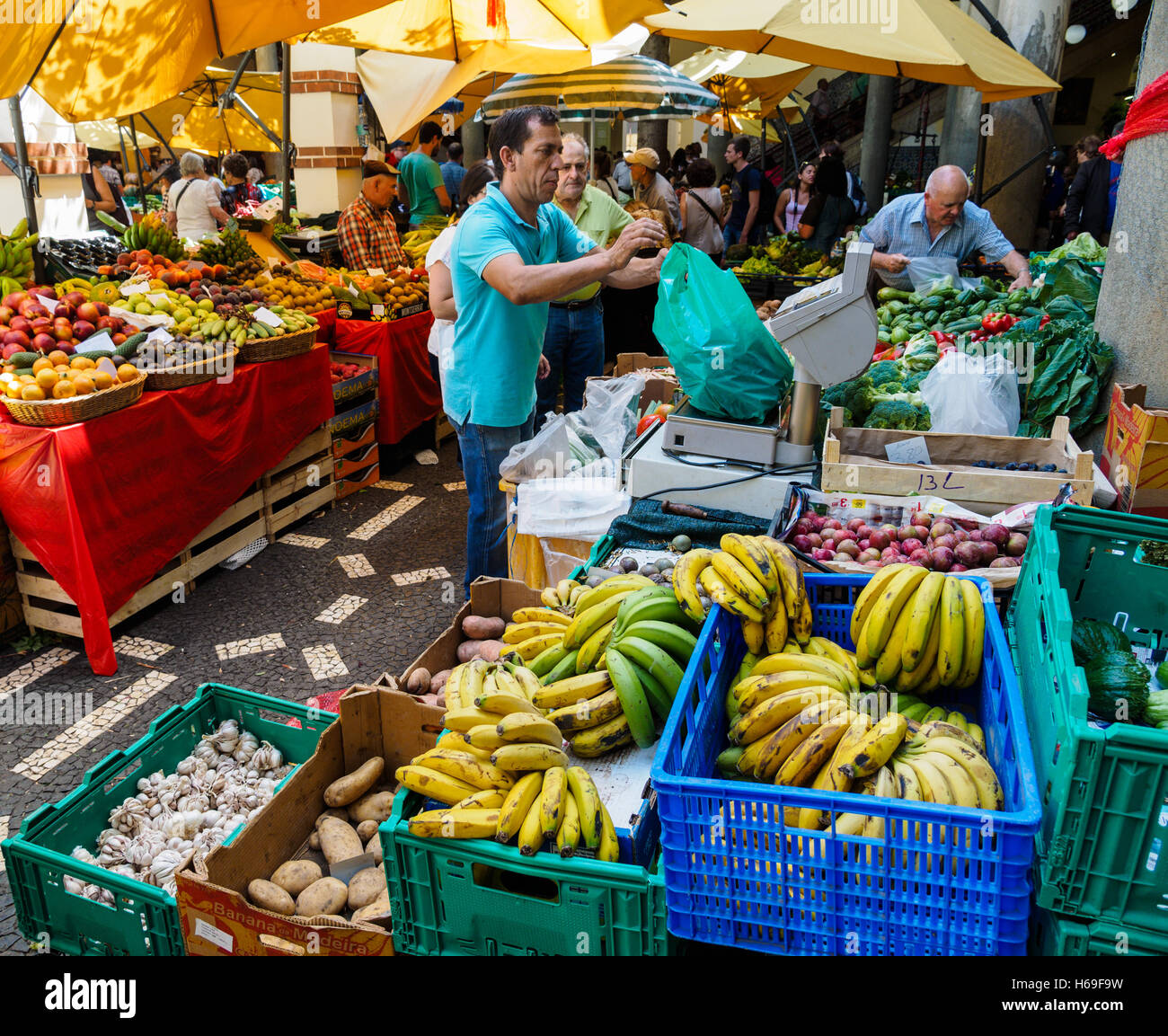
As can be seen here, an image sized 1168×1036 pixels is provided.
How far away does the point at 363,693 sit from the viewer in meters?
2.78

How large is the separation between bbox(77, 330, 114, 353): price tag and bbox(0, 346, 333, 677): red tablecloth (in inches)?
14.2

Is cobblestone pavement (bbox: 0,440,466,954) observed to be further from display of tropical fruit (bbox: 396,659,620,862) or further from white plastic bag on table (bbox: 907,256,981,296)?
white plastic bag on table (bbox: 907,256,981,296)

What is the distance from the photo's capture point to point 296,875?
2.40 m

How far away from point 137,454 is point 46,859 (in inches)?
99.0

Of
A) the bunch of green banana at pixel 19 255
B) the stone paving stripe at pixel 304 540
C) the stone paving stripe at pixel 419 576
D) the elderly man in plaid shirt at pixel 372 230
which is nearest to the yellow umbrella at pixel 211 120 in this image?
the elderly man in plaid shirt at pixel 372 230

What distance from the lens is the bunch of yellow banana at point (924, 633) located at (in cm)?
200

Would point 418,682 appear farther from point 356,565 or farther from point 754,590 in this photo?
point 356,565

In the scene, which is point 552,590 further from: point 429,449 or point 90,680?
point 429,449

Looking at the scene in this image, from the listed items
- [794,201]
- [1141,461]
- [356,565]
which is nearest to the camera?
[1141,461]

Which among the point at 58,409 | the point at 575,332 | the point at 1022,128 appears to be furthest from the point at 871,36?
the point at 58,409

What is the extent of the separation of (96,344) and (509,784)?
386 centimetres

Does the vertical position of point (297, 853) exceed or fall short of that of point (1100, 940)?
it falls short

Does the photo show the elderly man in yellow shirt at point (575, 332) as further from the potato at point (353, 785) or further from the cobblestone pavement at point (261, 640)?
the potato at point (353, 785)
